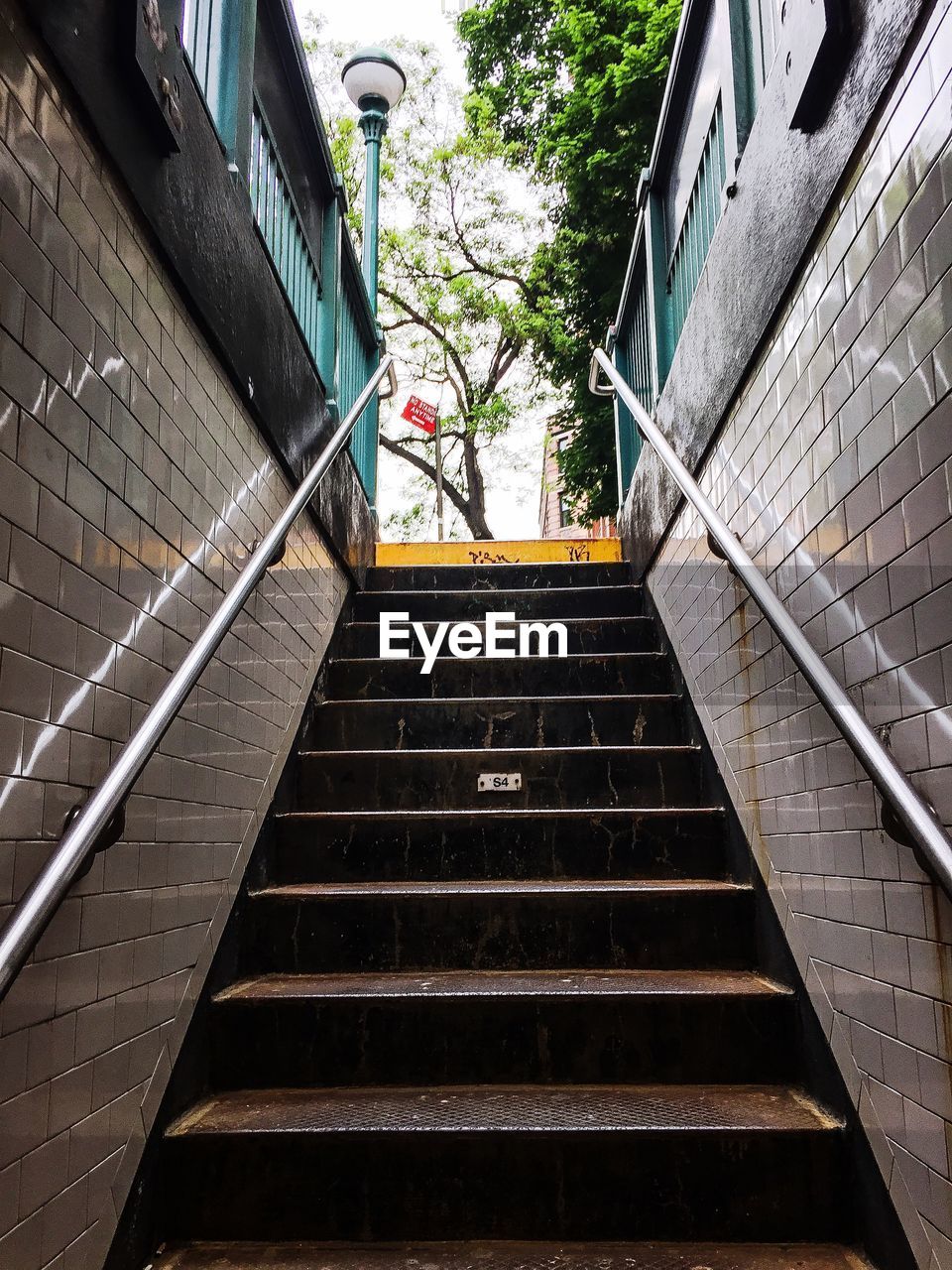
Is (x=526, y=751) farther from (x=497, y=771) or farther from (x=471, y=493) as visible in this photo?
(x=471, y=493)

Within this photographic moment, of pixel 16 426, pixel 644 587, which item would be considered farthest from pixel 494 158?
pixel 16 426

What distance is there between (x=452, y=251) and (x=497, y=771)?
54.0ft

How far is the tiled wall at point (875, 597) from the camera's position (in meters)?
1.38

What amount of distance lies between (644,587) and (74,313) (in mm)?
2908

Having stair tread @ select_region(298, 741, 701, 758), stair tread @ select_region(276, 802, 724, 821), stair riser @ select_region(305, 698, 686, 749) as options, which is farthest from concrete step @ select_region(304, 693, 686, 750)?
stair tread @ select_region(276, 802, 724, 821)

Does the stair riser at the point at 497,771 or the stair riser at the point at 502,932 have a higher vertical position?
the stair riser at the point at 497,771

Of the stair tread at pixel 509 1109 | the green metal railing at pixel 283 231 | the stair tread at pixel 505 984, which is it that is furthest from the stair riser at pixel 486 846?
the green metal railing at pixel 283 231

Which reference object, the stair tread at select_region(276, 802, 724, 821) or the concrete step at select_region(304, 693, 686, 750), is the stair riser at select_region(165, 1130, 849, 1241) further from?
the concrete step at select_region(304, 693, 686, 750)

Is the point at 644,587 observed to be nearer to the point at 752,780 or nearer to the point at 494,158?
the point at 752,780

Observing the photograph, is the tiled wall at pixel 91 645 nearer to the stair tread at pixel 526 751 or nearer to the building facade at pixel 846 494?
the stair tread at pixel 526 751

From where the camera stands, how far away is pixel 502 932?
2.41m

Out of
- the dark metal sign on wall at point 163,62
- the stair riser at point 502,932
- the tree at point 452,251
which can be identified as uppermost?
the tree at point 452,251

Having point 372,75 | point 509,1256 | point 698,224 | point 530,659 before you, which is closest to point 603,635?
point 530,659

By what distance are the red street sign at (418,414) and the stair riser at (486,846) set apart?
717 centimetres
